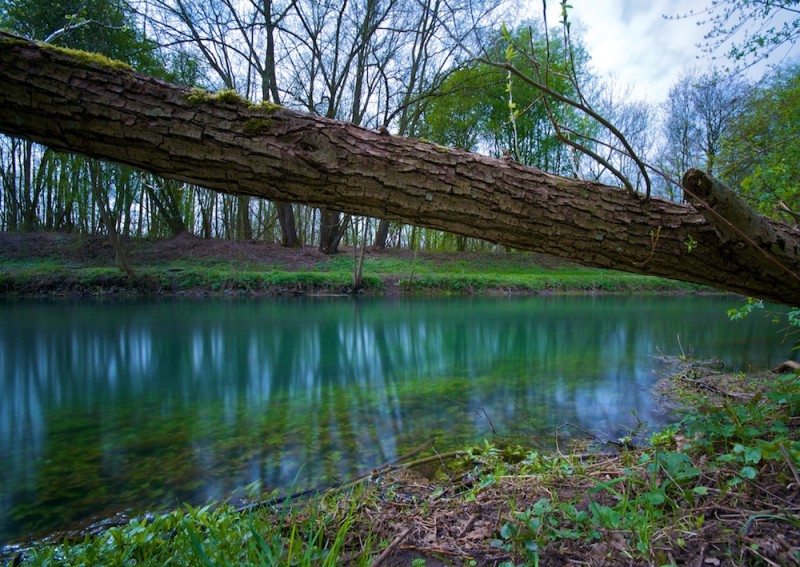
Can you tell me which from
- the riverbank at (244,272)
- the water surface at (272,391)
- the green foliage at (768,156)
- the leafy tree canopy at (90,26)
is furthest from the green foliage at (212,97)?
the riverbank at (244,272)

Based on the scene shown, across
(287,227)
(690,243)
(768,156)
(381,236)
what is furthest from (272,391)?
(381,236)

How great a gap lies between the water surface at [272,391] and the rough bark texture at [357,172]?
127 cm

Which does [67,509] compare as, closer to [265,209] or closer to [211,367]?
[211,367]

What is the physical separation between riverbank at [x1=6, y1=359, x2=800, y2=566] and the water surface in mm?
424

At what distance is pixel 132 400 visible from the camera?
4.76 meters

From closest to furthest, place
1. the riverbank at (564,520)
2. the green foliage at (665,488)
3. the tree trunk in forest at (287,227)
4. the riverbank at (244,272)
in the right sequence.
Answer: the riverbank at (564,520) → the green foliage at (665,488) → the riverbank at (244,272) → the tree trunk in forest at (287,227)

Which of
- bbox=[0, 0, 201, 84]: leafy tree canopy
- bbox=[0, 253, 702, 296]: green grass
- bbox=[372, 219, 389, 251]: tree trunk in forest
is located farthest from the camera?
bbox=[372, 219, 389, 251]: tree trunk in forest

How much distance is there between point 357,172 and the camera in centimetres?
169

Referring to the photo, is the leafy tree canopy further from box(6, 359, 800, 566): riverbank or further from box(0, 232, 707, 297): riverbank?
box(6, 359, 800, 566): riverbank

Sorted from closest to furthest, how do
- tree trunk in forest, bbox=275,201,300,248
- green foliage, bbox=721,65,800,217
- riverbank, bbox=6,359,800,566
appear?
riverbank, bbox=6,359,800,566
green foliage, bbox=721,65,800,217
tree trunk in forest, bbox=275,201,300,248

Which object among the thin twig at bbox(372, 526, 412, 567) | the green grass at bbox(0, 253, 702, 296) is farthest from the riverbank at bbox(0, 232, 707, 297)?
the thin twig at bbox(372, 526, 412, 567)

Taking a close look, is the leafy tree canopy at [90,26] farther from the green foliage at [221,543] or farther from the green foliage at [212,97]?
the green foliage at [221,543]

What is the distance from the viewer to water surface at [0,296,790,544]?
2.96 m

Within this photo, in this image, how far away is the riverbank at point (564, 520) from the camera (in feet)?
3.99
